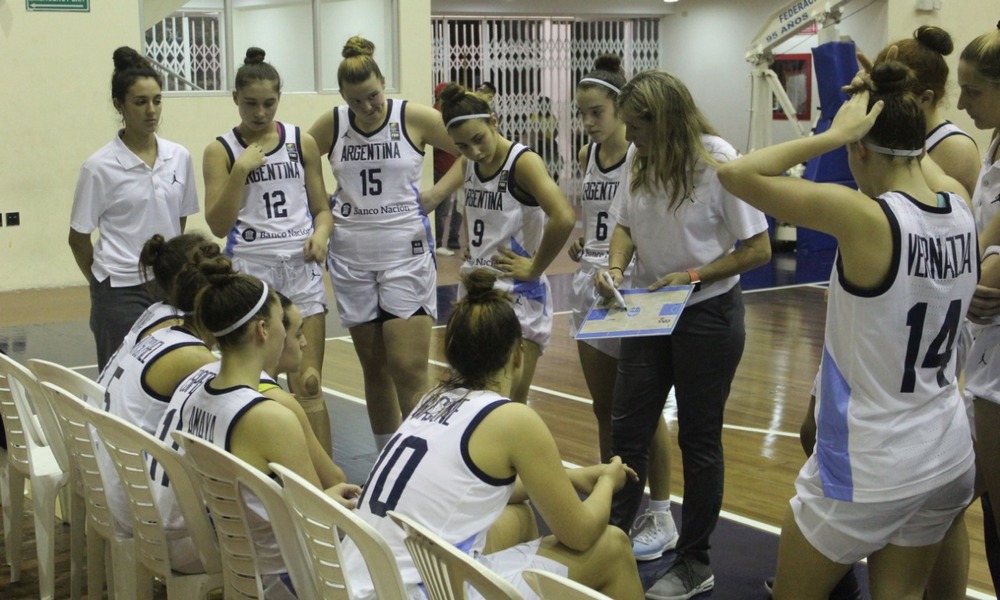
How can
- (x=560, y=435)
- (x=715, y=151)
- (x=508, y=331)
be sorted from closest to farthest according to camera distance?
1. (x=508, y=331)
2. (x=715, y=151)
3. (x=560, y=435)

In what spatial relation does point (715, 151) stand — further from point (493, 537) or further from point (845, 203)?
point (493, 537)

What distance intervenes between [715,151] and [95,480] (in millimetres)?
1988

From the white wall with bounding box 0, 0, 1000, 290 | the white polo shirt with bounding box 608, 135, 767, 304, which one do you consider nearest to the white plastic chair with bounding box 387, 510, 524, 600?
the white polo shirt with bounding box 608, 135, 767, 304

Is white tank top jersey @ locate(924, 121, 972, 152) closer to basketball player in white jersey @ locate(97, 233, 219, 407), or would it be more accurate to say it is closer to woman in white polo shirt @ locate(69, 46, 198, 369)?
basketball player in white jersey @ locate(97, 233, 219, 407)

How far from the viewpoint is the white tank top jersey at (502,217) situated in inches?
168

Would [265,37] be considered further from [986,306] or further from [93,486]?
[986,306]

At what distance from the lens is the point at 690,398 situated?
3561mm

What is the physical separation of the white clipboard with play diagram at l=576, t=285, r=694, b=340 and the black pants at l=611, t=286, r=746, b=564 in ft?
0.49

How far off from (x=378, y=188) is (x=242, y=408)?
76.8 inches

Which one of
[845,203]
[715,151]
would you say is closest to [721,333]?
[715,151]

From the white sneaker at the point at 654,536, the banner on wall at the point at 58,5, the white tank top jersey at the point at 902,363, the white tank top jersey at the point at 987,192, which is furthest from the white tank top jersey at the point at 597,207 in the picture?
the banner on wall at the point at 58,5

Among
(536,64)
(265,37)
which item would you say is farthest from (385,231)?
(536,64)

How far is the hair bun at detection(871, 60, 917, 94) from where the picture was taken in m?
2.44

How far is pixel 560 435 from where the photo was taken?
5.61 m
